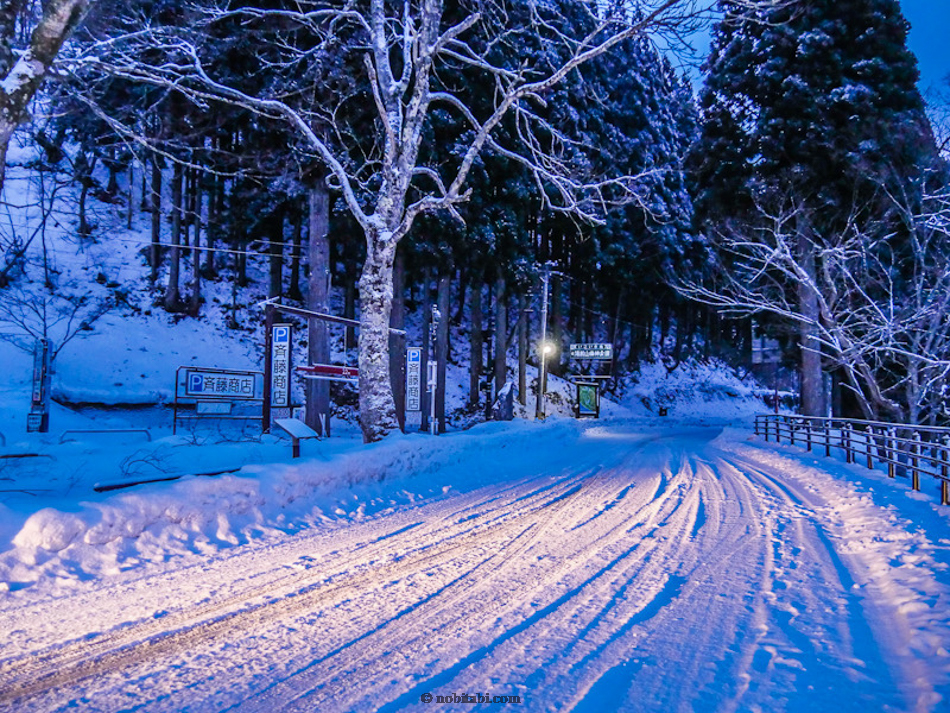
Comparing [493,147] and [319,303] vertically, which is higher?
[493,147]

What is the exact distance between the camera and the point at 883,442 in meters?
13.4

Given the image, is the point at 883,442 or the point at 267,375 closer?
the point at 267,375

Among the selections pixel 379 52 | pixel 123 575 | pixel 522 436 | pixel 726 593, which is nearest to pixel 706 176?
pixel 522 436

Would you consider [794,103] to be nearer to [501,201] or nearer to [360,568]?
[501,201]

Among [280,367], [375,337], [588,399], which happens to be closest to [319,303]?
[280,367]

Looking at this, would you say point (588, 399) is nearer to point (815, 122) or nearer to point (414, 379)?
point (815, 122)

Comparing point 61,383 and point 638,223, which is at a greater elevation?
point 638,223

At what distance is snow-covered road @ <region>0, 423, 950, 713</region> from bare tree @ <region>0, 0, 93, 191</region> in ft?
14.6

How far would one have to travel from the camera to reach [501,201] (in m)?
23.6

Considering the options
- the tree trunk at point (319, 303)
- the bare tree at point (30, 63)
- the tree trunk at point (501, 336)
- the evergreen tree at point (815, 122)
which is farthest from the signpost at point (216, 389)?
the evergreen tree at point (815, 122)

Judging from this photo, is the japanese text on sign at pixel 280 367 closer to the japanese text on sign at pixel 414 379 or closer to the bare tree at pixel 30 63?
the japanese text on sign at pixel 414 379

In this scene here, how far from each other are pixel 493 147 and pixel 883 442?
458 inches

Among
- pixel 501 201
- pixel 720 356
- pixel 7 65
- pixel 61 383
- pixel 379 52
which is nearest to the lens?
pixel 7 65

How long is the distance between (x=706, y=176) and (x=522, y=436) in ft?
43.5
